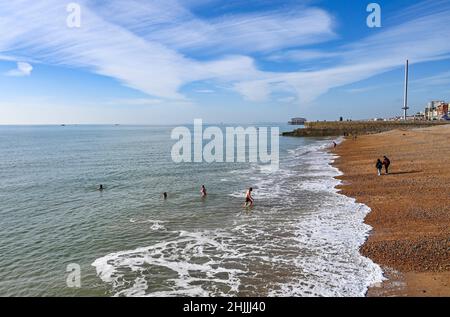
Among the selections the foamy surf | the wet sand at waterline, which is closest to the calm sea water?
the foamy surf

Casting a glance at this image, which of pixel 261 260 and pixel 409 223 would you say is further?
pixel 409 223

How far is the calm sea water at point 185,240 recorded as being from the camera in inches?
513

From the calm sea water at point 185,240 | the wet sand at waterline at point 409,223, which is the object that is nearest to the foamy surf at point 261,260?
the calm sea water at point 185,240

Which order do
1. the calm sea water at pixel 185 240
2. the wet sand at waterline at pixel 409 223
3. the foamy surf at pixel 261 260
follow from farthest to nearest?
the calm sea water at pixel 185 240, the foamy surf at pixel 261 260, the wet sand at waterline at pixel 409 223

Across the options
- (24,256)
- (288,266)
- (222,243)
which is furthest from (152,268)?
(24,256)

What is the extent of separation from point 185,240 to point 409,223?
39.7 ft

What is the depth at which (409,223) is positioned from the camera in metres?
17.7

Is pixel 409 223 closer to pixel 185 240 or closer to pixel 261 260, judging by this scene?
pixel 261 260

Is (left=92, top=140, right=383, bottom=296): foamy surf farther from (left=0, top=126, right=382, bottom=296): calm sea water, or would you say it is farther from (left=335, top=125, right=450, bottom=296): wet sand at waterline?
(left=335, top=125, right=450, bottom=296): wet sand at waterline

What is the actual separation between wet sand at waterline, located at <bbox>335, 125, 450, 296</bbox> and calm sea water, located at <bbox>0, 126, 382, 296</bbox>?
A: 2.74ft

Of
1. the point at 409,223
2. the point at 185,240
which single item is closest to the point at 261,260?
the point at 185,240

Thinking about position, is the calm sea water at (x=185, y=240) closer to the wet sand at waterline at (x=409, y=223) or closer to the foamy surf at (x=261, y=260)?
the foamy surf at (x=261, y=260)

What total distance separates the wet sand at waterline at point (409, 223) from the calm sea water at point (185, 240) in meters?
0.83
